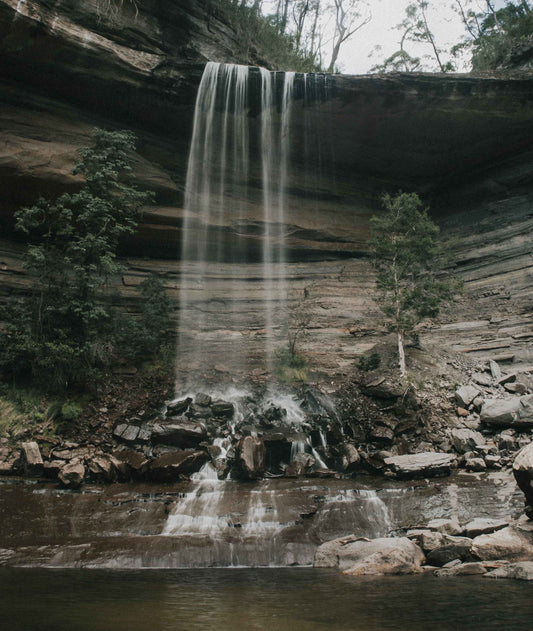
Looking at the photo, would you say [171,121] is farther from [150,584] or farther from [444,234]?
[150,584]

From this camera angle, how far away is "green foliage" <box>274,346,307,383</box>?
14.4 meters

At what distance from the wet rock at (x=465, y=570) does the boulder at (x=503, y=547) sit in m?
0.42

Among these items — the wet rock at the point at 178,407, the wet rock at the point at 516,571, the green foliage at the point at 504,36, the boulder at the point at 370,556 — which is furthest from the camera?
the green foliage at the point at 504,36

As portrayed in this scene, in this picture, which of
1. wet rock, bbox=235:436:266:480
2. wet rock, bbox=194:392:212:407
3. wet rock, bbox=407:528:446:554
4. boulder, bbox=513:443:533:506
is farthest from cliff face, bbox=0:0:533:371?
wet rock, bbox=407:528:446:554

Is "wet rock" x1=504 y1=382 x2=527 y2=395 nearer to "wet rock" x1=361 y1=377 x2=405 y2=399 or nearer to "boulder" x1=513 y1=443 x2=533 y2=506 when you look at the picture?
"wet rock" x1=361 y1=377 x2=405 y2=399

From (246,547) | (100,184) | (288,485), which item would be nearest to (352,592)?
(246,547)

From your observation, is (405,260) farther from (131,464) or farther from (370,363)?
(131,464)

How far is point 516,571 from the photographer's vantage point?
16.3ft


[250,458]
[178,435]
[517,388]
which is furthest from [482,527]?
[517,388]

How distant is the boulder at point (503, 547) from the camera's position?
564 cm

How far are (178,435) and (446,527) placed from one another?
5.90 meters

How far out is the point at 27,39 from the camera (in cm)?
1346

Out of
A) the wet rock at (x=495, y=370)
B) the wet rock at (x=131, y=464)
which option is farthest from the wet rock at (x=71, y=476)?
the wet rock at (x=495, y=370)

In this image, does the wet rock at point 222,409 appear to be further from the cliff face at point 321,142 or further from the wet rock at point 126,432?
the cliff face at point 321,142
